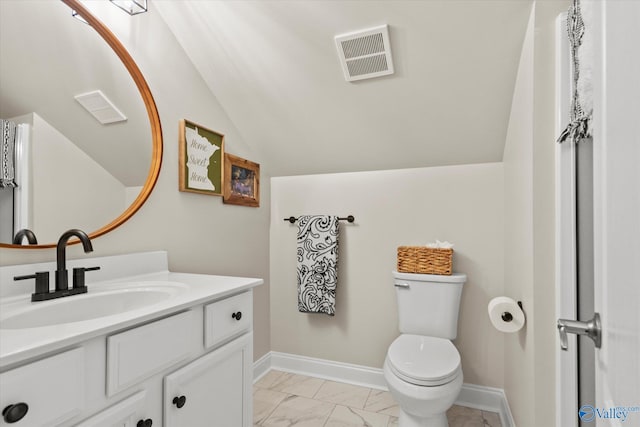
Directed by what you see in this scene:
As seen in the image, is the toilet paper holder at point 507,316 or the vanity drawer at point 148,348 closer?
the vanity drawer at point 148,348

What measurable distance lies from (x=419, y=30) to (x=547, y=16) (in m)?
0.49

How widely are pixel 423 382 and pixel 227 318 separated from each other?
95 centimetres

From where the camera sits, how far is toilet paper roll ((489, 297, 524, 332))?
1.46 meters

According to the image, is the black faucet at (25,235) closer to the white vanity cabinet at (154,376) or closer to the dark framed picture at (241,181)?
the white vanity cabinet at (154,376)

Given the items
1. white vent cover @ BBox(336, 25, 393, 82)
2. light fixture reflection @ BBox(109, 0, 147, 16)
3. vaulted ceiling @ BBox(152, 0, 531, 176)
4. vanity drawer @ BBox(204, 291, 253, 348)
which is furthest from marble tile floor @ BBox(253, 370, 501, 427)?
light fixture reflection @ BBox(109, 0, 147, 16)

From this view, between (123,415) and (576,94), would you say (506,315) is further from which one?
(123,415)

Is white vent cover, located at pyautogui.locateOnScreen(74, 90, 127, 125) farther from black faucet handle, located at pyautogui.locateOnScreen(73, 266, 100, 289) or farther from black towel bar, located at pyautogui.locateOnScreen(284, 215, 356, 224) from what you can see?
black towel bar, located at pyautogui.locateOnScreen(284, 215, 356, 224)

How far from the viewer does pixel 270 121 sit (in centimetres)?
212

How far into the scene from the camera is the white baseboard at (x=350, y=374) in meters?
2.02

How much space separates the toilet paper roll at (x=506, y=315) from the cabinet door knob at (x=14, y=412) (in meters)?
1.64

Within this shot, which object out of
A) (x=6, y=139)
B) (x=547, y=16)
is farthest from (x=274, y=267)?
(x=547, y=16)

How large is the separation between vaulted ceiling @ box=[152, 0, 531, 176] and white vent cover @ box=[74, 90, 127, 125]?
0.62m

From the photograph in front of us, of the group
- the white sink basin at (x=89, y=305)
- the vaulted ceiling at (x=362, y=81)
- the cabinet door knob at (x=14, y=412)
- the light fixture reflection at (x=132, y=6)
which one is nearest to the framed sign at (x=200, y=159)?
the vaulted ceiling at (x=362, y=81)

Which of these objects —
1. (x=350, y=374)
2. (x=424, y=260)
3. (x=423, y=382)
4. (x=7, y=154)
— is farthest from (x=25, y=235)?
(x=350, y=374)
